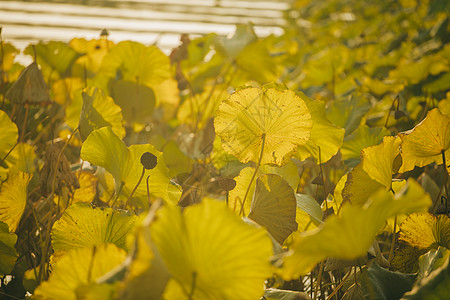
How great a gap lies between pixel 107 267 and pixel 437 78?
2.79 ft

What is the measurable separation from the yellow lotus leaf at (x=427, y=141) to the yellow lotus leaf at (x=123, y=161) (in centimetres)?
24

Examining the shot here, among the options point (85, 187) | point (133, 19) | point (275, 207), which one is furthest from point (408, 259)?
point (133, 19)

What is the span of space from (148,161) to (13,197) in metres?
0.15

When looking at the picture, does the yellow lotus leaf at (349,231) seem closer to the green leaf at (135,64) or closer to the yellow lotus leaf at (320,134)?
the yellow lotus leaf at (320,134)

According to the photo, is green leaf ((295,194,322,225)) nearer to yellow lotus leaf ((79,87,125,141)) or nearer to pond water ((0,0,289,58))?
yellow lotus leaf ((79,87,125,141))

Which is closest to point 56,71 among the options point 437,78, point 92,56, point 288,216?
point 92,56

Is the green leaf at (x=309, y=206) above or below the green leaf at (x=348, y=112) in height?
below

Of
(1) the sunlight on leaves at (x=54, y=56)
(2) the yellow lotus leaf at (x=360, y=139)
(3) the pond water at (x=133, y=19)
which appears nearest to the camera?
(2) the yellow lotus leaf at (x=360, y=139)

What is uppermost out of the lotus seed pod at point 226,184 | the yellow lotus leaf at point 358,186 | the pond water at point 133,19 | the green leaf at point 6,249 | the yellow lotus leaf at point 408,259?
the pond water at point 133,19

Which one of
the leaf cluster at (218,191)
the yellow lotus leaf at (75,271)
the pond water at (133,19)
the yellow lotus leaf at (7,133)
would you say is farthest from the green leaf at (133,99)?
the pond water at (133,19)

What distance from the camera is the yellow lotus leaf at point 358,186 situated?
1.30 feet

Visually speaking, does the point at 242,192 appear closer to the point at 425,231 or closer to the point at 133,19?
the point at 425,231

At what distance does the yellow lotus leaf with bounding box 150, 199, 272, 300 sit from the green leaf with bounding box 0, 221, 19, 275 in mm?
212

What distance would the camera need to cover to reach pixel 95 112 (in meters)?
0.48
